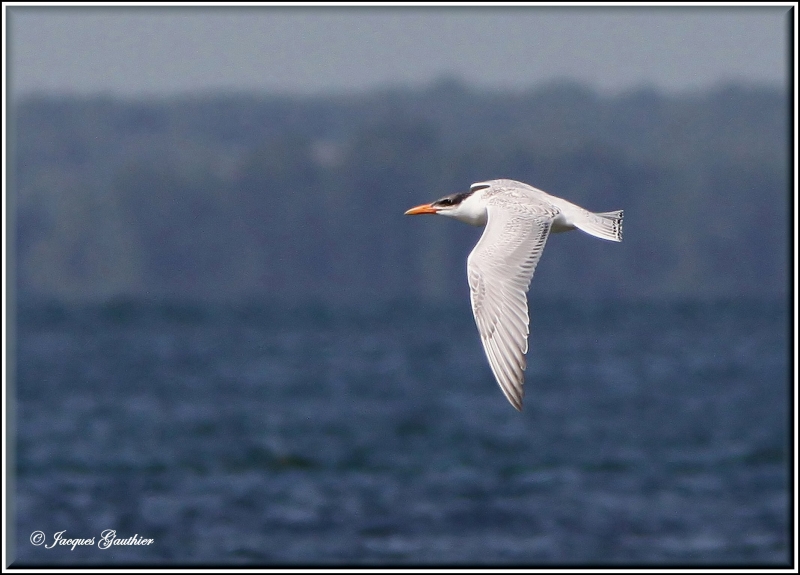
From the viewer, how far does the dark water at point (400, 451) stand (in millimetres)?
17688

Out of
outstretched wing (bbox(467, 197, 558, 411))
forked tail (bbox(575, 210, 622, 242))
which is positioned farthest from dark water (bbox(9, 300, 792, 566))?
outstretched wing (bbox(467, 197, 558, 411))

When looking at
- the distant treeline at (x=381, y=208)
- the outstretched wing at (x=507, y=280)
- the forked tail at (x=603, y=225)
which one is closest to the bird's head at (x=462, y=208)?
the outstretched wing at (x=507, y=280)

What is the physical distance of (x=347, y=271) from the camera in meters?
78.6

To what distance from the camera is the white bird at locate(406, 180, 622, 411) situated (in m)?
7.05

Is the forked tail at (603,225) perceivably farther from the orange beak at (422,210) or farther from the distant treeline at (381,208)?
the distant treeline at (381,208)

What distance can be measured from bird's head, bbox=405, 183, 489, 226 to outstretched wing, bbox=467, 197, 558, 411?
332 millimetres

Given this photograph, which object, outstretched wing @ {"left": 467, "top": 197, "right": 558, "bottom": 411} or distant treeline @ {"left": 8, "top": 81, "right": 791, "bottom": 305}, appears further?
distant treeline @ {"left": 8, "top": 81, "right": 791, "bottom": 305}

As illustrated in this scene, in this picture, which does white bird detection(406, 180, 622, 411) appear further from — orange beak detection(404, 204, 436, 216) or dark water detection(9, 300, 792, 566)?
dark water detection(9, 300, 792, 566)

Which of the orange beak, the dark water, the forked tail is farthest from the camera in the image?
the dark water

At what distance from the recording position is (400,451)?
990 inches

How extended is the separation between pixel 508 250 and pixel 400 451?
1799 centimetres

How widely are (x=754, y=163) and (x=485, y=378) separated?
155 ft

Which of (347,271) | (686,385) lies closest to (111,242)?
(347,271)

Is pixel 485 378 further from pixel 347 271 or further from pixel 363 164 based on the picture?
pixel 347 271
